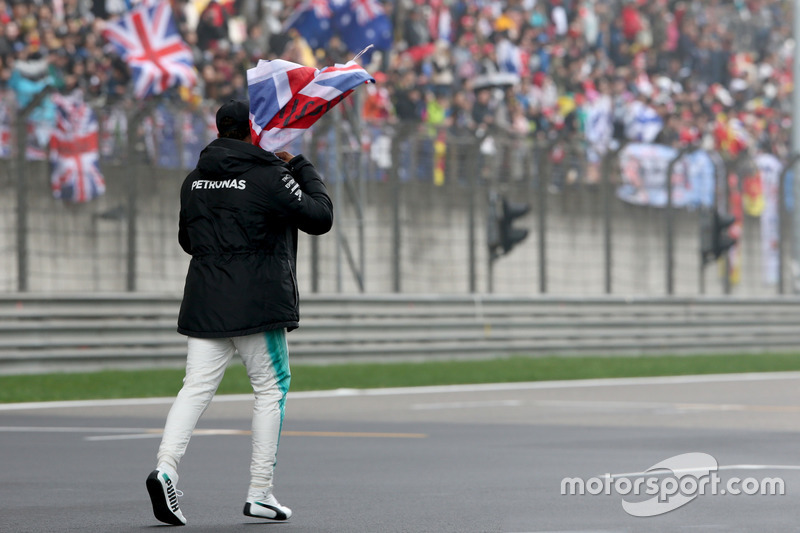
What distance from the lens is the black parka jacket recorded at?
6.51 meters

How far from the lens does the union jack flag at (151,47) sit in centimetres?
1878

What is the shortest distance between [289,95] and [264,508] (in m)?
1.73

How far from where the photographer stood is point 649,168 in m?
21.1

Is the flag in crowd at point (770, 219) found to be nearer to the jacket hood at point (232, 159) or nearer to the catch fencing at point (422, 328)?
the catch fencing at point (422, 328)

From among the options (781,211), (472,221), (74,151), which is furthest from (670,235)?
(74,151)

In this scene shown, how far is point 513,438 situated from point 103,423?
313 cm

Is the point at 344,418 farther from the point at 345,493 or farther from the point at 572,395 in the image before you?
the point at 345,493

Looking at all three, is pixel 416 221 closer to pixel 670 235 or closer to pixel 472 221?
pixel 472 221

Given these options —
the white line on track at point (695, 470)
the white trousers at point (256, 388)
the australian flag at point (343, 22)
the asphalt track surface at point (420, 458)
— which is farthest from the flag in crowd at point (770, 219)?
the white trousers at point (256, 388)

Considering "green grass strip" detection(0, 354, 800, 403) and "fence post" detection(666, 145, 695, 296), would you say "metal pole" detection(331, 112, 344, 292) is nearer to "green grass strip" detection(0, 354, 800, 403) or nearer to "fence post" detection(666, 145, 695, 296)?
"green grass strip" detection(0, 354, 800, 403)

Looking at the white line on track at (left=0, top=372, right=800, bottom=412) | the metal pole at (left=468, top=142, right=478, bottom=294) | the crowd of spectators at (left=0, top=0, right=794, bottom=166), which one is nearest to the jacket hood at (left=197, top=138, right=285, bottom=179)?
the white line on track at (left=0, top=372, right=800, bottom=412)

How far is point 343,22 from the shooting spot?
20.5 meters

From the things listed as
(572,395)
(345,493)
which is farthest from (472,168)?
(345,493)

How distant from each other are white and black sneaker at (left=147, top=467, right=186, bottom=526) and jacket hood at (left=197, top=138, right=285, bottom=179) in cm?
125
